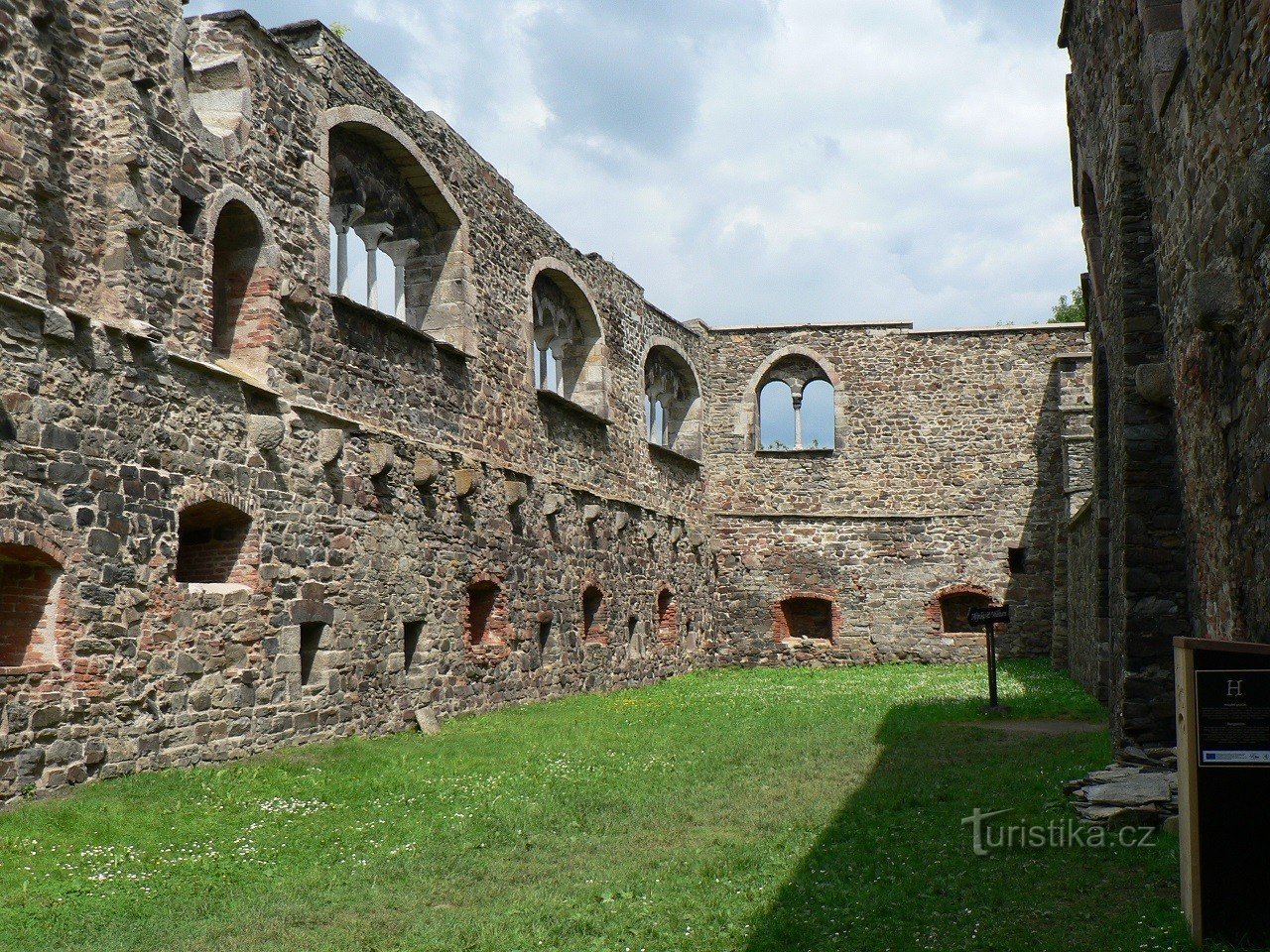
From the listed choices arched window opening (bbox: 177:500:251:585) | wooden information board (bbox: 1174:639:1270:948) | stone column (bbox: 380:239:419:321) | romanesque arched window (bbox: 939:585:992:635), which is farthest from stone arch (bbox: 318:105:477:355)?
romanesque arched window (bbox: 939:585:992:635)

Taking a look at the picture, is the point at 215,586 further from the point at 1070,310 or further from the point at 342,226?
the point at 1070,310

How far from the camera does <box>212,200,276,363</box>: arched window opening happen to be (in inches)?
407

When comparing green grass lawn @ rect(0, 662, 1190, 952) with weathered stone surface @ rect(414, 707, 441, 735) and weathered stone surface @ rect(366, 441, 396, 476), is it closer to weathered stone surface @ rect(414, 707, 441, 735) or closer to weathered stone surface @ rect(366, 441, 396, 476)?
weathered stone surface @ rect(414, 707, 441, 735)

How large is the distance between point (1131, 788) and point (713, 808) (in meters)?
2.66

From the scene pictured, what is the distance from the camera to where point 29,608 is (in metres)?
7.83

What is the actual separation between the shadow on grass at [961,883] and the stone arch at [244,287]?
6499 mm

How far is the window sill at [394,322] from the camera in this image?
1141 cm

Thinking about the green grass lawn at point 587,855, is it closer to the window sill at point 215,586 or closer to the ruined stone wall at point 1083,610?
the window sill at point 215,586

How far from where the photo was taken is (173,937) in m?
5.27

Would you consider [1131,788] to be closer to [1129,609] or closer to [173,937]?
[1129,609]

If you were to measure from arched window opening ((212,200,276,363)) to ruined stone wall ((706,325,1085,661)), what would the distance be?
13.7 m

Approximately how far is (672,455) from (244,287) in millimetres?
11336

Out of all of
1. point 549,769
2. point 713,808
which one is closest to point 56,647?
point 549,769

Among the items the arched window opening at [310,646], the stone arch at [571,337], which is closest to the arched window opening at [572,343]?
the stone arch at [571,337]
